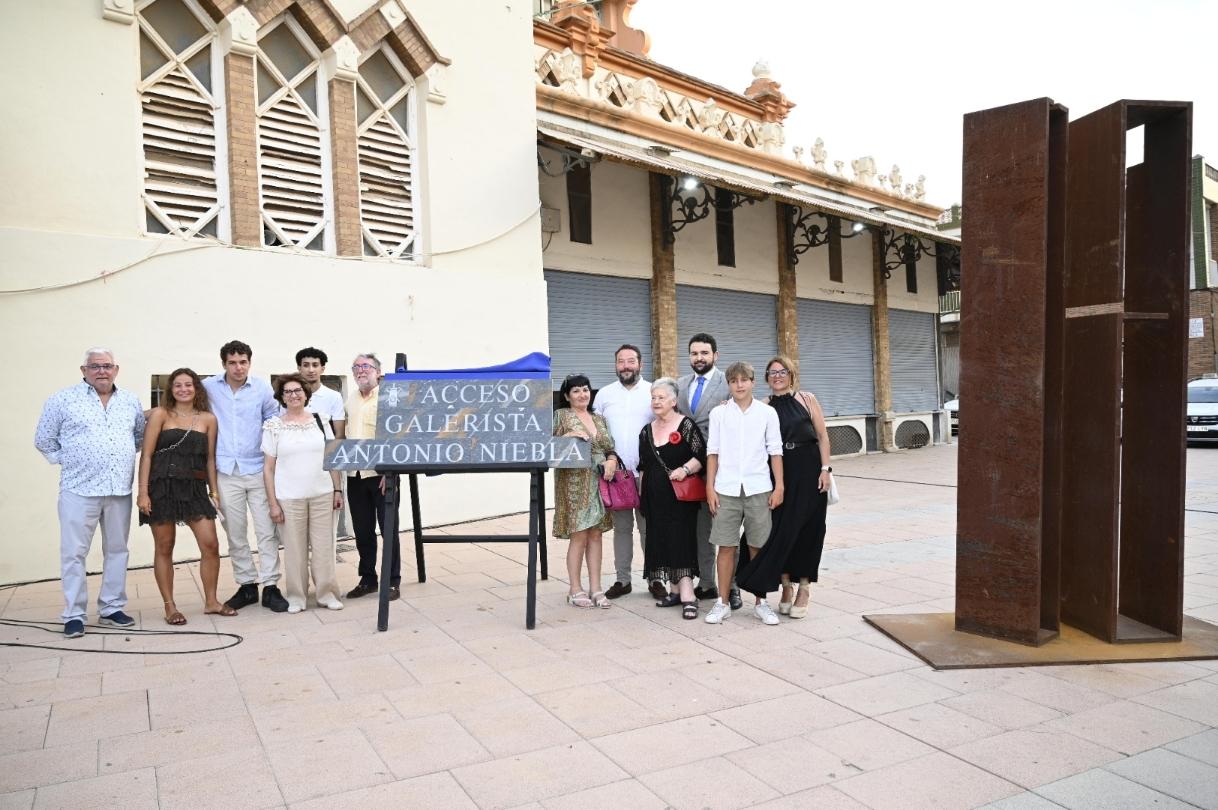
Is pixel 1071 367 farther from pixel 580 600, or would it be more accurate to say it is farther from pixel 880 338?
pixel 880 338

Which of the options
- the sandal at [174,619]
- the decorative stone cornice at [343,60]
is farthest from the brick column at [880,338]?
the sandal at [174,619]

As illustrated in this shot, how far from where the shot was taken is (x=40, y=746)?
3850mm

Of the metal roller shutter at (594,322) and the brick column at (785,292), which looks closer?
the metal roller shutter at (594,322)

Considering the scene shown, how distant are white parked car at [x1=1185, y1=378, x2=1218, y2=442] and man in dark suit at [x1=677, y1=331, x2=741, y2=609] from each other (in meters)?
17.2

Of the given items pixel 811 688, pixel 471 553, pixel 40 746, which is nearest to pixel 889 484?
pixel 471 553

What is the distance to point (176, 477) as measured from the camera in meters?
5.93

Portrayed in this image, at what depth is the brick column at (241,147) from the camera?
840cm

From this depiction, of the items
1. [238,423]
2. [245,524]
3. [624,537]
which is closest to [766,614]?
[624,537]

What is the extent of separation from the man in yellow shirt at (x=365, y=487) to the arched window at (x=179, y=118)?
2.95 m

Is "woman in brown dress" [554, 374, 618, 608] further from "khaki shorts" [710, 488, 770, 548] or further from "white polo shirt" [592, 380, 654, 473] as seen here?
"khaki shorts" [710, 488, 770, 548]

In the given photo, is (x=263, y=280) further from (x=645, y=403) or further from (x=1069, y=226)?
(x=1069, y=226)

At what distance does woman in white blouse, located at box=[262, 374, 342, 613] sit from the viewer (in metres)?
6.06

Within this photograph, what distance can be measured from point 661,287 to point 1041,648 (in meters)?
10.3

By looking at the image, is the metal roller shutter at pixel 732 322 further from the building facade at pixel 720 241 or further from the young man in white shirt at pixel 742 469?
the young man in white shirt at pixel 742 469
